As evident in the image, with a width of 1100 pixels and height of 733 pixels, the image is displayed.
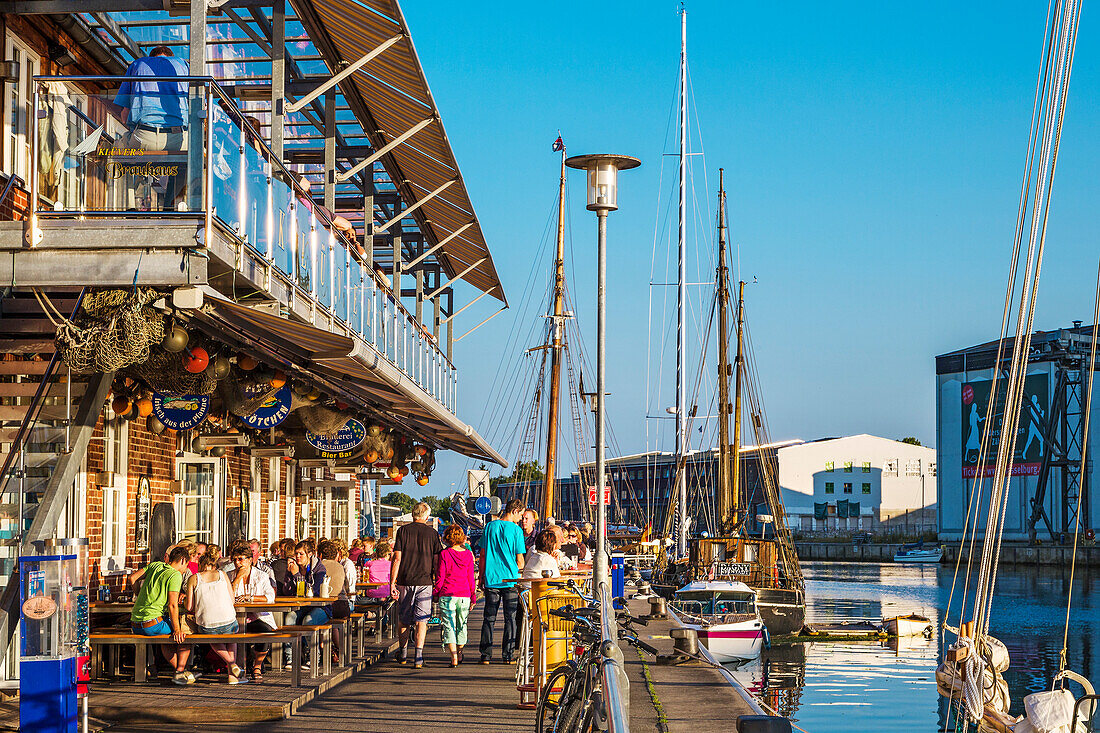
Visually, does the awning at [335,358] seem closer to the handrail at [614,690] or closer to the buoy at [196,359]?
the buoy at [196,359]

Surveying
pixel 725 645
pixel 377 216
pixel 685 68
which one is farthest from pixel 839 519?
pixel 377 216

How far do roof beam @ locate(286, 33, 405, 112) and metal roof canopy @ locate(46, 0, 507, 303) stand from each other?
27 mm

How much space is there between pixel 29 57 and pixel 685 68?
40916 millimetres

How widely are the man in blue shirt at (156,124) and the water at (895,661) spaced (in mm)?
13054

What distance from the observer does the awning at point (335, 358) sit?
9492mm

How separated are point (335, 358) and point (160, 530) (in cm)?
A: 486

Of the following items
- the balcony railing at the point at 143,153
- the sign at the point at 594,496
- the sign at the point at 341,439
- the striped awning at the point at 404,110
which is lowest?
the sign at the point at 594,496

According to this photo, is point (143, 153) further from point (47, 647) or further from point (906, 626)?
point (906, 626)

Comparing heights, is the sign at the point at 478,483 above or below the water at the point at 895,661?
above

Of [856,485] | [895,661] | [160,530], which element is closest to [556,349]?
[895,661]

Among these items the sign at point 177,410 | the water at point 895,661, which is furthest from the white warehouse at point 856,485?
the sign at point 177,410

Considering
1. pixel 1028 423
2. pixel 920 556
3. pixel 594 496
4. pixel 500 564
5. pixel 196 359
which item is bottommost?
pixel 920 556

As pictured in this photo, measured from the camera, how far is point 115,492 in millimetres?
Answer: 13859

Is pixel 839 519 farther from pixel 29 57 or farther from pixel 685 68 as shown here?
pixel 29 57
